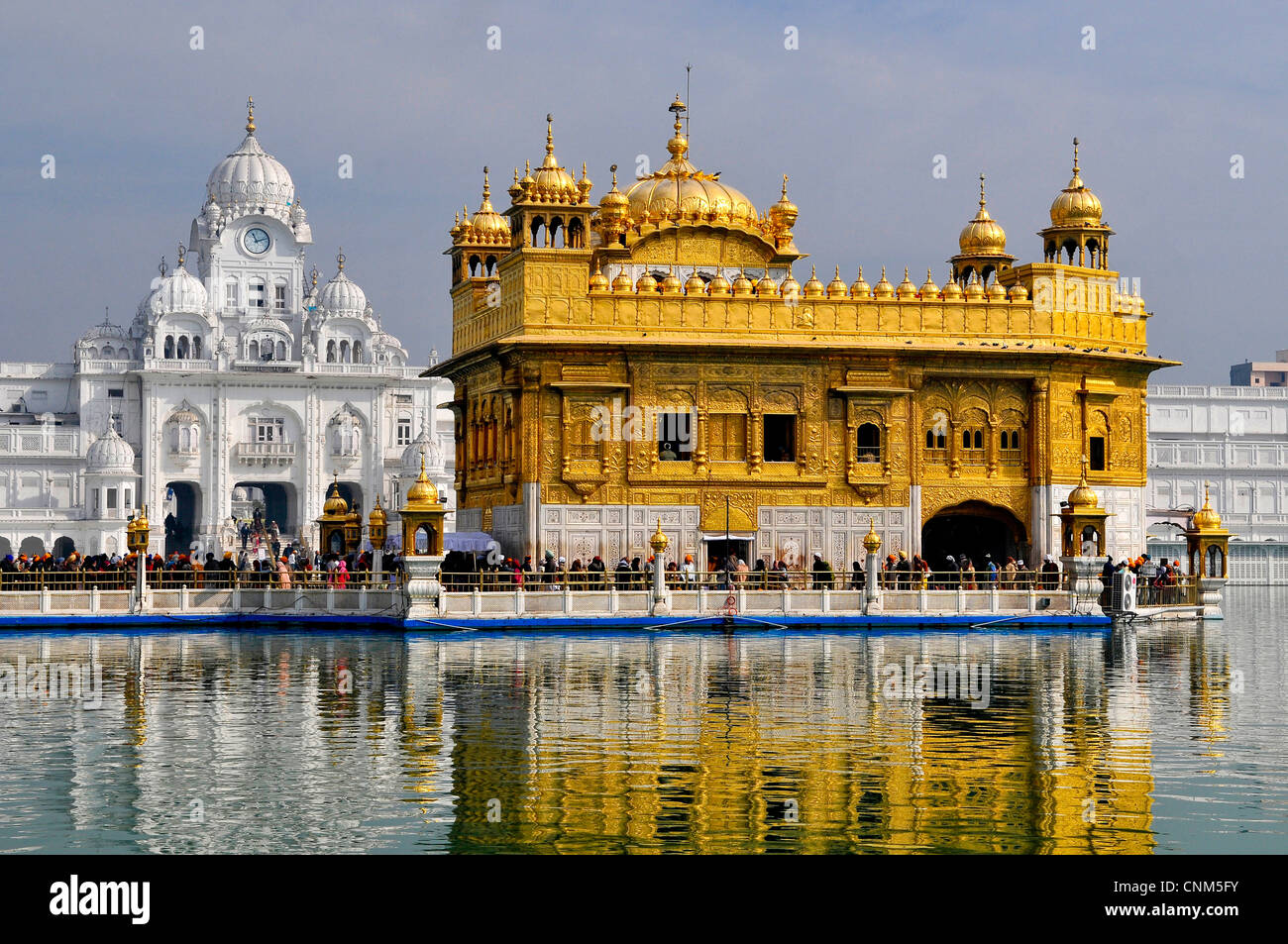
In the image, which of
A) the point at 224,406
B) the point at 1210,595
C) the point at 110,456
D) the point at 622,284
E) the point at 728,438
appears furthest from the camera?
the point at 224,406

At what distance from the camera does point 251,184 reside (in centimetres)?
9475

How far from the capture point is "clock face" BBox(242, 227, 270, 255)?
94.2 meters

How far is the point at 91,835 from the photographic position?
12.6m

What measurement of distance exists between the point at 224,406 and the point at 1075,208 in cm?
5459

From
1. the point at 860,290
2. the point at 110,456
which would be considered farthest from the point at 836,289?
the point at 110,456

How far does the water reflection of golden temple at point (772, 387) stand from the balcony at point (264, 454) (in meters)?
48.1

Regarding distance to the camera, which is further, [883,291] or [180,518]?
[180,518]

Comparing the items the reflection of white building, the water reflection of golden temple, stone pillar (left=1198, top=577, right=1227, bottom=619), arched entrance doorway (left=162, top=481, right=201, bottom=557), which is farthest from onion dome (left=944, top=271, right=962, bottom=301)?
arched entrance doorway (left=162, top=481, right=201, bottom=557)

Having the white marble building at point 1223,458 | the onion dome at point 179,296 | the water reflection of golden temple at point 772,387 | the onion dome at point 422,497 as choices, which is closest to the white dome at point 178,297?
the onion dome at point 179,296

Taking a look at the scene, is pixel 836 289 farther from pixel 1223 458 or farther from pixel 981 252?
pixel 1223 458

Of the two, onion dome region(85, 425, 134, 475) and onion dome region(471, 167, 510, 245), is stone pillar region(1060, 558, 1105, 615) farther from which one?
onion dome region(85, 425, 134, 475)

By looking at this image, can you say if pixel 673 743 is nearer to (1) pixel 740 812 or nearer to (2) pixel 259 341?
(1) pixel 740 812
